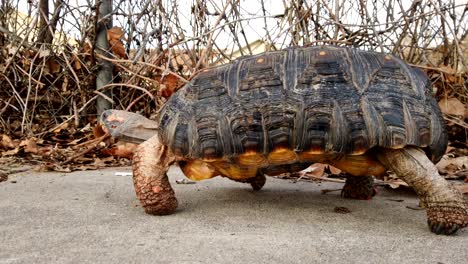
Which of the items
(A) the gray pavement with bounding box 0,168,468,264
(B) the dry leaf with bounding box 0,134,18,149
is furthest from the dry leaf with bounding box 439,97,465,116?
(B) the dry leaf with bounding box 0,134,18,149

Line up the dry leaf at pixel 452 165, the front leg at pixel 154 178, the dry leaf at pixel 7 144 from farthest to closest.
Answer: the dry leaf at pixel 7 144, the dry leaf at pixel 452 165, the front leg at pixel 154 178

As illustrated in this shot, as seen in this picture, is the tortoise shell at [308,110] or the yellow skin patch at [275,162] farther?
the yellow skin patch at [275,162]

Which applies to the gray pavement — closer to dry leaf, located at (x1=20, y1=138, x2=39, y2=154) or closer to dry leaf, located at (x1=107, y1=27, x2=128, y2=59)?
dry leaf, located at (x1=20, y1=138, x2=39, y2=154)

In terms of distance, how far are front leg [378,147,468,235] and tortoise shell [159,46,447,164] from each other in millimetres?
81

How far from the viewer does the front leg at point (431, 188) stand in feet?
6.98

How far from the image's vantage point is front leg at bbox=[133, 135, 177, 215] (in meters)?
2.51

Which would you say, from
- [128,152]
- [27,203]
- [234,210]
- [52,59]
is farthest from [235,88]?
[52,59]

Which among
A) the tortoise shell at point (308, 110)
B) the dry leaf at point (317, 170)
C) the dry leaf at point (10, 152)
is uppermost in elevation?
the tortoise shell at point (308, 110)

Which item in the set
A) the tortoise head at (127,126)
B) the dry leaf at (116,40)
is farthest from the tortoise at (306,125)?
the dry leaf at (116,40)

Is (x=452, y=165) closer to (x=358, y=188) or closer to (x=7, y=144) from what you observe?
(x=358, y=188)

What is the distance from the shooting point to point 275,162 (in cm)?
245

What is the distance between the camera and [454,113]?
14.8 feet

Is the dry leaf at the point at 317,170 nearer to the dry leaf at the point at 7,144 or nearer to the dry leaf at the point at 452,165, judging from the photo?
the dry leaf at the point at 452,165

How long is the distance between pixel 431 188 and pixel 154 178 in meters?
1.28
